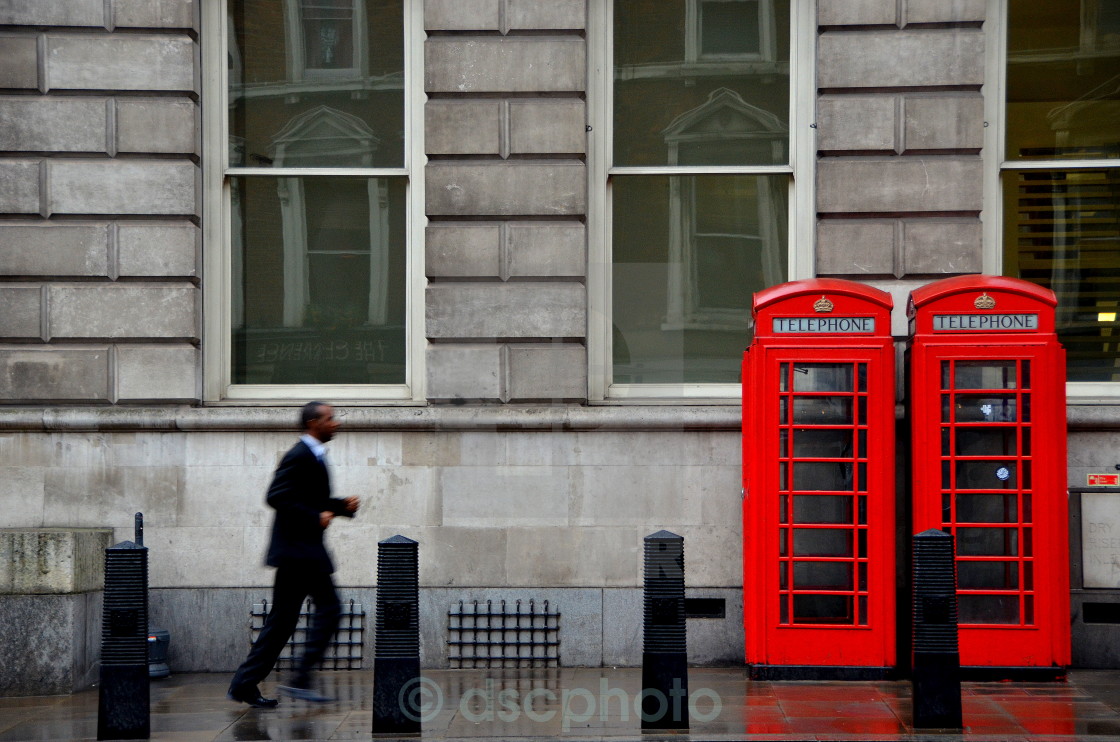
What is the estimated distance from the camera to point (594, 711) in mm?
7441

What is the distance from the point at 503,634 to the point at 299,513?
8.33 ft

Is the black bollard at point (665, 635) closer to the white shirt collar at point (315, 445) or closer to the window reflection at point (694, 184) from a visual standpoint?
the white shirt collar at point (315, 445)

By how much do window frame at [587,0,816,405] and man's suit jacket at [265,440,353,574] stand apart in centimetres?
289

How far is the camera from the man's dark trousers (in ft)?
23.7

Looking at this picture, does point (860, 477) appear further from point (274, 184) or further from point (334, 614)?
point (274, 184)

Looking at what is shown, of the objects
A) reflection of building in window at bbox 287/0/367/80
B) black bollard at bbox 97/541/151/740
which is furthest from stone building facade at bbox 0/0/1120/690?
black bollard at bbox 97/541/151/740

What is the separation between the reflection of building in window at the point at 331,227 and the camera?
32.4 ft

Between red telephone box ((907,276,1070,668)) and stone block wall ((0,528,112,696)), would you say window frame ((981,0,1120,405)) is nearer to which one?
red telephone box ((907,276,1070,668))

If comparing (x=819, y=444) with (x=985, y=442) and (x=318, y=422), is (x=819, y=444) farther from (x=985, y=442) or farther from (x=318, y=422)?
(x=318, y=422)

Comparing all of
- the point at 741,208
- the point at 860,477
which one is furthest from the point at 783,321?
the point at 741,208

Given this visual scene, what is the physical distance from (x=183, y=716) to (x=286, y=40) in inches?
210

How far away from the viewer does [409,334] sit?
9.74m

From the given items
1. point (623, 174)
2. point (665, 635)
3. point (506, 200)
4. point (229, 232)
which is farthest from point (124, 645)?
point (623, 174)

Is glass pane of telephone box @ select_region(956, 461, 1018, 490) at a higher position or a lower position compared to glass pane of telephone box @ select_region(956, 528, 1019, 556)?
higher
